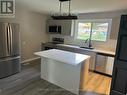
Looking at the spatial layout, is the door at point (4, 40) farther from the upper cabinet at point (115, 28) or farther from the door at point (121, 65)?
the upper cabinet at point (115, 28)

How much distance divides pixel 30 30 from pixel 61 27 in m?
1.47

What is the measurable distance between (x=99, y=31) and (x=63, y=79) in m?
2.76

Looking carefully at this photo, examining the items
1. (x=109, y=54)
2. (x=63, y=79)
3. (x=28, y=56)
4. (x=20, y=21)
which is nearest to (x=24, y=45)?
(x=28, y=56)

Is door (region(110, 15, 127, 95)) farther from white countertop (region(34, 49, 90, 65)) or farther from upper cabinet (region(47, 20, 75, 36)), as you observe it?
upper cabinet (region(47, 20, 75, 36))

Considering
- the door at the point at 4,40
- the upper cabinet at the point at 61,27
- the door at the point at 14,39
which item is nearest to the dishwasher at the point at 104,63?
the upper cabinet at the point at 61,27

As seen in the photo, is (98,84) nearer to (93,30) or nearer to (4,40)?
(93,30)

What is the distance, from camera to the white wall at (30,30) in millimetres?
4434

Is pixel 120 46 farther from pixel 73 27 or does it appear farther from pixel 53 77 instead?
pixel 73 27

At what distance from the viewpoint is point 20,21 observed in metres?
4.38

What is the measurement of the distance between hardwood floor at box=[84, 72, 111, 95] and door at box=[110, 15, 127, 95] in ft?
1.42

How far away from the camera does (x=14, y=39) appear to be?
3.52 metres

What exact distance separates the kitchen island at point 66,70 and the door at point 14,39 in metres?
1.03

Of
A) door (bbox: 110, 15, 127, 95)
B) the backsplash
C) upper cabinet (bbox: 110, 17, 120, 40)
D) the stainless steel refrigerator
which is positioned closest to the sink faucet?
the backsplash

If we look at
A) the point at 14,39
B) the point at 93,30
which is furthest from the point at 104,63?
the point at 14,39
